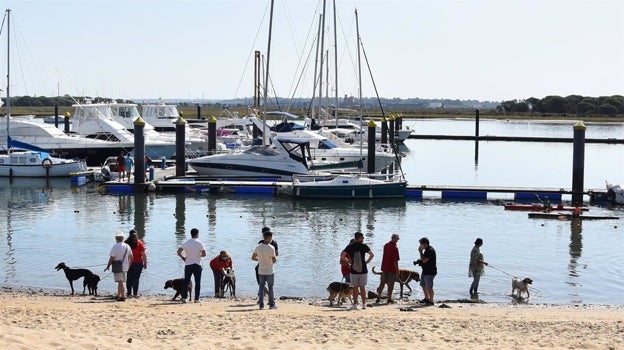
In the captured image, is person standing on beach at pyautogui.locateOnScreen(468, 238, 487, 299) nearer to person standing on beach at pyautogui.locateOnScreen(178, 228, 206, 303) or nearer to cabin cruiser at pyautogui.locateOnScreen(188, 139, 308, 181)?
person standing on beach at pyautogui.locateOnScreen(178, 228, 206, 303)

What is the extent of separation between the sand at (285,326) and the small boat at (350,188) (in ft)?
70.3

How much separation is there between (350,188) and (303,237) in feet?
33.7

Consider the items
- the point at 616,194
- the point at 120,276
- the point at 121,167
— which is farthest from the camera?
the point at 121,167

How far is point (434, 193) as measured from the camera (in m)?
42.1

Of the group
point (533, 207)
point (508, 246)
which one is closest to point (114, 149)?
point (533, 207)

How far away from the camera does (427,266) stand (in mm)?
17844

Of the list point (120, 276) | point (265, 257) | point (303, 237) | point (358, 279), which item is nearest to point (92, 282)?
point (120, 276)

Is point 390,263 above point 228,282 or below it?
above

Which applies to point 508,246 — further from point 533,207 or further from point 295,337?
point 295,337

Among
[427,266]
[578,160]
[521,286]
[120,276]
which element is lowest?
[521,286]

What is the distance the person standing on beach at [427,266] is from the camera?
17734mm

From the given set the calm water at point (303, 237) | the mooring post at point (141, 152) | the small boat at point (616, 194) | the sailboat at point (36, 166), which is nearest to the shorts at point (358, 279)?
the calm water at point (303, 237)

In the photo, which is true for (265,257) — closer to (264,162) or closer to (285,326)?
(285,326)

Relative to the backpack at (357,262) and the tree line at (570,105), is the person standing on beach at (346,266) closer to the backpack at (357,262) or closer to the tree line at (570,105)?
the backpack at (357,262)
